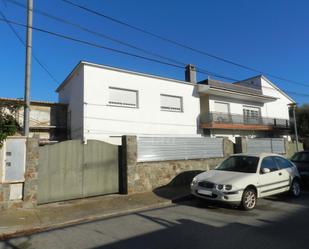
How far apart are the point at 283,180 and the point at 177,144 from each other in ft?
14.2

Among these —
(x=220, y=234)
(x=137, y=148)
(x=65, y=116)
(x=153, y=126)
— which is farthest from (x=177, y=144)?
(x=65, y=116)

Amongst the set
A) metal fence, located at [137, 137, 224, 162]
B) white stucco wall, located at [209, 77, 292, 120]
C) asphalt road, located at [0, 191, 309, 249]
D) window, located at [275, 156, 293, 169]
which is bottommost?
asphalt road, located at [0, 191, 309, 249]

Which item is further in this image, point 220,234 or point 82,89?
point 82,89

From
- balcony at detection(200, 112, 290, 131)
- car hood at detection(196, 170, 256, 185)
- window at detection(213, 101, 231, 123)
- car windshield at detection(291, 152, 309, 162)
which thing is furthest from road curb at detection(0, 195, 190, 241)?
window at detection(213, 101, 231, 123)

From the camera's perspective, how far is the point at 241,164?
8570 millimetres

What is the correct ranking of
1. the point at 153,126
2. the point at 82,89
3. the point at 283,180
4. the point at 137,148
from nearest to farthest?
1. the point at 283,180
2. the point at 137,148
3. the point at 82,89
4. the point at 153,126

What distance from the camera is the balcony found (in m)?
23.0

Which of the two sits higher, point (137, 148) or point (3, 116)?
point (3, 116)

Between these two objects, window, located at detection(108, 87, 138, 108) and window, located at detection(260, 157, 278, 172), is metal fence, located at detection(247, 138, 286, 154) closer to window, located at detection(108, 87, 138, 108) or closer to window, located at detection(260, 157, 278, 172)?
window, located at detection(260, 157, 278, 172)

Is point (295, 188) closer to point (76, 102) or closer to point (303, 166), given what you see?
point (303, 166)

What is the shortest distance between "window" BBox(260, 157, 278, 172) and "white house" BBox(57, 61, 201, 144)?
10738 millimetres

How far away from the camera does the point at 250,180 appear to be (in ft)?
25.0

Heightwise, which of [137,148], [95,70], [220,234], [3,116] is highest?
[95,70]

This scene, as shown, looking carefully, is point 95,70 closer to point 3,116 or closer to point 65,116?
point 65,116
